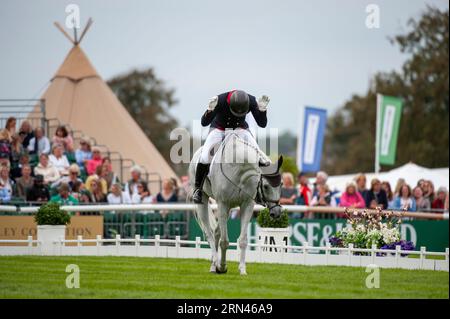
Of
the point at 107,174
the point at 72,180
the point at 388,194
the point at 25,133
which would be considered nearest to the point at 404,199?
the point at 388,194

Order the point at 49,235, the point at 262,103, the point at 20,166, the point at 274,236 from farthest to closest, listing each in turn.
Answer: the point at 20,166 → the point at 49,235 → the point at 274,236 → the point at 262,103

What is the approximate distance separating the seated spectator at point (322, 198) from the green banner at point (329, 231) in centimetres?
135

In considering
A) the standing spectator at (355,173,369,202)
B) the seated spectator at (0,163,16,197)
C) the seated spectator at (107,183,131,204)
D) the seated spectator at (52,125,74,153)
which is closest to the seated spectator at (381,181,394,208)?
the standing spectator at (355,173,369,202)

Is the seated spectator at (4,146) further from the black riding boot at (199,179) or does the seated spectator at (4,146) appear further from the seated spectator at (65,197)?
the black riding boot at (199,179)

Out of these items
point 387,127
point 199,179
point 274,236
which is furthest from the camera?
point 387,127

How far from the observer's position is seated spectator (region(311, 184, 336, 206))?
83.9 ft

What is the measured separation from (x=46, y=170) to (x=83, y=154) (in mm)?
2511

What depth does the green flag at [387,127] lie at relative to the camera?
38.5 m

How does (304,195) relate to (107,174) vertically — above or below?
below

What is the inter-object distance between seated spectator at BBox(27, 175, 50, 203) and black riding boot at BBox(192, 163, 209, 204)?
7.45 metres

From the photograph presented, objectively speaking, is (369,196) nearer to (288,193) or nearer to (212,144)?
(288,193)

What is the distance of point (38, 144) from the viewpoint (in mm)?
25688

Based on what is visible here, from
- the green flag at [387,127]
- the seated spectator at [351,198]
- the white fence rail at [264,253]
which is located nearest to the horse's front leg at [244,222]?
the white fence rail at [264,253]
